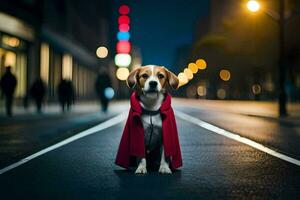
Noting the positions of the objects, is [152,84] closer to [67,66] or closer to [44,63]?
[44,63]

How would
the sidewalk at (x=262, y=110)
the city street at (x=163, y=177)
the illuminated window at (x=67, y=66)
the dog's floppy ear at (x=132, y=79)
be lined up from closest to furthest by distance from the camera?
the city street at (x=163, y=177), the dog's floppy ear at (x=132, y=79), the sidewalk at (x=262, y=110), the illuminated window at (x=67, y=66)

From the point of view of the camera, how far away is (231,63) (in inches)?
2913

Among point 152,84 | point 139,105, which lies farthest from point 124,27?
point 152,84

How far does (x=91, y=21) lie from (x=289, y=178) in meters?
74.4

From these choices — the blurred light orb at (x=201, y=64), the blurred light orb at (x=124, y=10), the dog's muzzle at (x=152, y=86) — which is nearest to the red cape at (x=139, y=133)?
the dog's muzzle at (x=152, y=86)

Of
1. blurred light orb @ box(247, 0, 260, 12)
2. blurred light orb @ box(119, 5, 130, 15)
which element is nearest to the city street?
blurred light orb @ box(247, 0, 260, 12)

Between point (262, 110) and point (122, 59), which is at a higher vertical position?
point (122, 59)

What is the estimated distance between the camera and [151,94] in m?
6.47

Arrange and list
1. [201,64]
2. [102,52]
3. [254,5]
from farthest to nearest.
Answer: [201,64]
[102,52]
[254,5]

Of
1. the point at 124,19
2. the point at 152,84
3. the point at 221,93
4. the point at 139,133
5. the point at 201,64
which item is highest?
the point at 124,19

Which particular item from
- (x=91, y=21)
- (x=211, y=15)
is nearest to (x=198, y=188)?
(x=91, y=21)

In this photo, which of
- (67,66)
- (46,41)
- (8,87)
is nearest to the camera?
(8,87)

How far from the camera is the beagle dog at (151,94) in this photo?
6426 millimetres

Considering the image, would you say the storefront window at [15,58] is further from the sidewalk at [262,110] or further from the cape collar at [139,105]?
the cape collar at [139,105]
